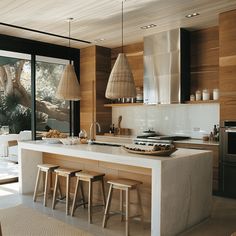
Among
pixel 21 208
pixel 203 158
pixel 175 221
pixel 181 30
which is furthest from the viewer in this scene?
pixel 181 30

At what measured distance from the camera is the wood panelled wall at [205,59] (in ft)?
17.8

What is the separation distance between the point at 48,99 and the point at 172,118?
285 centimetres

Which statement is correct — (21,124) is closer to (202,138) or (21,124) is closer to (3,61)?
(3,61)

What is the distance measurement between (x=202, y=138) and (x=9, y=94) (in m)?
4.06

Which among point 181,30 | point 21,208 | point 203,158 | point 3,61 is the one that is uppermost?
point 181,30

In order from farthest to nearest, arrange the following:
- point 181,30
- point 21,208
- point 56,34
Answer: point 56,34 < point 181,30 < point 21,208

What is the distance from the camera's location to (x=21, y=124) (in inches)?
249

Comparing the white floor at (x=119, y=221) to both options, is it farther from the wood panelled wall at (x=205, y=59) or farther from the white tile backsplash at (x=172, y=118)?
the wood panelled wall at (x=205, y=59)

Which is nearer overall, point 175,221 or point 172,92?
point 175,221

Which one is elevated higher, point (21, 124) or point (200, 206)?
point (21, 124)

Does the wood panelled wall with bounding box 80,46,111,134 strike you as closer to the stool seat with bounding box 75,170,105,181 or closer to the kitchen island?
the kitchen island

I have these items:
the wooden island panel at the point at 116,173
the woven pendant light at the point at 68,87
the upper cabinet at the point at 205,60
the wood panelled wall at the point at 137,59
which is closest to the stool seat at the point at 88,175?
the wooden island panel at the point at 116,173

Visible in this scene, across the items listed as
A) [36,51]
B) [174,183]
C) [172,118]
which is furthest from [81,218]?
[36,51]

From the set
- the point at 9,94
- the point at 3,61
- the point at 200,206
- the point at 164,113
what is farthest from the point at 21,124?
the point at 200,206
